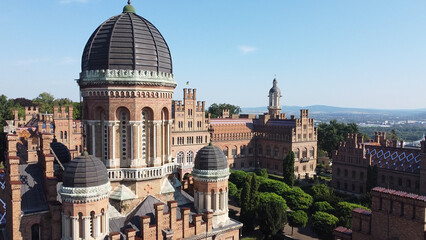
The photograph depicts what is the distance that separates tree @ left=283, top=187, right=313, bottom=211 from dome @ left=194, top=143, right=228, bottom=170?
1049 inches

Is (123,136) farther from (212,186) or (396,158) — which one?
(396,158)

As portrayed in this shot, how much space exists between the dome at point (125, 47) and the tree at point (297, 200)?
1218 inches

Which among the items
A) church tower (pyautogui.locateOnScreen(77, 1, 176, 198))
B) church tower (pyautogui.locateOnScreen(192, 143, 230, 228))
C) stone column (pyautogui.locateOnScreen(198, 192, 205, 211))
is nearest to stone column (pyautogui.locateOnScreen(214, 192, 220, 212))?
church tower (pyautogui.locateOnScreen(192, 143, 230, 228))

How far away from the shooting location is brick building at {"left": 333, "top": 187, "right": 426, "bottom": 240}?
47.1 feet

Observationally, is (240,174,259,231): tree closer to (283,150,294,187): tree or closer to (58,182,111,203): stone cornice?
(283,150,294,187): tree

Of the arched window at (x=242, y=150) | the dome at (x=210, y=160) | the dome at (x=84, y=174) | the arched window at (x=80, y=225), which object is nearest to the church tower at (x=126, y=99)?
the dome at (x=210, y=160)

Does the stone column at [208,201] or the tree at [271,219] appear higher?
the stone column at [208,201]

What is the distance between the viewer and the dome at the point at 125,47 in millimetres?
20719

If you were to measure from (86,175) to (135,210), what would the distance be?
16.5ft

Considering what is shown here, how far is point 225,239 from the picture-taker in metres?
21.4

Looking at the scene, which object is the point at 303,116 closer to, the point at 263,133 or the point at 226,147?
the point at 263,133

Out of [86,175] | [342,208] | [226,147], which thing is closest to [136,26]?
[86,175]

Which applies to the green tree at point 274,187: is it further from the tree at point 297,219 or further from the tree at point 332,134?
the tree at point 332,134

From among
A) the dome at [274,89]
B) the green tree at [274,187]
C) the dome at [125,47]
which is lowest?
the green tree at [274,187]
